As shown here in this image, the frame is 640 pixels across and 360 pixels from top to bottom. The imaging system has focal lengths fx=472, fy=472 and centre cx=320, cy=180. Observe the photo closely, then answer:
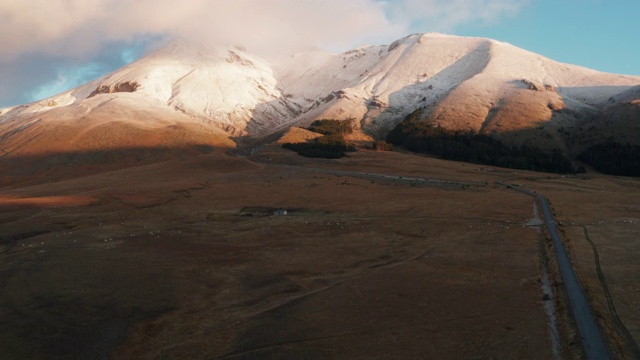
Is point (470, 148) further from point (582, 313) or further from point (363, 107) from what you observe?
point (582, 313)

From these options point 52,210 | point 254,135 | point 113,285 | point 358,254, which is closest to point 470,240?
point 358,254

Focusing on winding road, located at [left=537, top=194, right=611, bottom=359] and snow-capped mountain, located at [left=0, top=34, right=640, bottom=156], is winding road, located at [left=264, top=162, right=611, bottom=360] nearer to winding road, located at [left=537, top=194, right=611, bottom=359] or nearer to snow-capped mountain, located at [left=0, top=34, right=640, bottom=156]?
winding road, located at [left=537, top=194, right=611, bottom=359]

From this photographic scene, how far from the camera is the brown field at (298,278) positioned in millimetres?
14578

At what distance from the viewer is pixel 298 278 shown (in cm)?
2145

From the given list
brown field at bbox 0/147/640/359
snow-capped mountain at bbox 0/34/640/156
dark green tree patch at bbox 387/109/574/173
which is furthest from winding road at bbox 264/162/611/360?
snow-capped mountain at bbox 0/34/640/156

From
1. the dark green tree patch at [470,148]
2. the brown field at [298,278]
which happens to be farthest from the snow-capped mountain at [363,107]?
the brown field at [298,278]

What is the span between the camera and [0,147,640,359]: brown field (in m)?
14.6

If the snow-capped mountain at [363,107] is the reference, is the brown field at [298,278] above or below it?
below

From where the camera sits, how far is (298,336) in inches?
585

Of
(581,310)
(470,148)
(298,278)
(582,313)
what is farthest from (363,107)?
(582,313)

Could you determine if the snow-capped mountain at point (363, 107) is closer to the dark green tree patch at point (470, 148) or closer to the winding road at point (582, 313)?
the dark green tree patch at point (470, 148)

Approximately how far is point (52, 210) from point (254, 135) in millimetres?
122929

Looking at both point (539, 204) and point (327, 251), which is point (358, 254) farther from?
point (539, 204)

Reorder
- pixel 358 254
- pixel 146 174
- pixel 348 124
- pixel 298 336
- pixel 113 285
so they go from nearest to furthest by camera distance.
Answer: pixel 298 336 < pixel 113 285 < pixel 358 254 < pixel 146 174 < pixel 348 124
